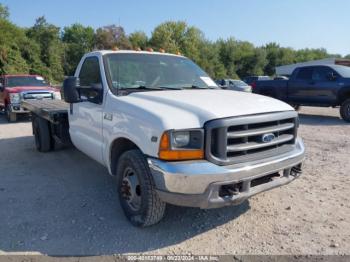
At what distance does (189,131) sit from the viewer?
3043 mm

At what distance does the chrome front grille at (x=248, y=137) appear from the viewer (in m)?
3.02

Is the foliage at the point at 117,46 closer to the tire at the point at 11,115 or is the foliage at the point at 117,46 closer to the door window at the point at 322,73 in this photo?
the tire at the point at 11,115

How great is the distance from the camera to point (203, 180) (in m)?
2.95

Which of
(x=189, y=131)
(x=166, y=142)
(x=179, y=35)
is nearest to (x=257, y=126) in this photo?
(x=189, y=131)

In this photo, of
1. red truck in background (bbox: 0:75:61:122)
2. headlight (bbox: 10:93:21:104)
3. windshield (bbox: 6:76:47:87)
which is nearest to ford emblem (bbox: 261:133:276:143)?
red truck in background (bbox: 0:75:61:122)

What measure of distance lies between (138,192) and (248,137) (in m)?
1.31

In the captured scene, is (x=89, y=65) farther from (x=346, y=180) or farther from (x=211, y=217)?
(x=346, y=180)

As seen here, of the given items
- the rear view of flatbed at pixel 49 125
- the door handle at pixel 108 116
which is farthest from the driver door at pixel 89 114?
the rear view of flatbed at pixel 49 125

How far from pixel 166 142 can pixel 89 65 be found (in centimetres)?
230

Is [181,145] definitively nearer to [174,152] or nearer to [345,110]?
[174,152]

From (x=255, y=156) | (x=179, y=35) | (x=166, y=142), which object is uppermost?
(x=179, y=35)

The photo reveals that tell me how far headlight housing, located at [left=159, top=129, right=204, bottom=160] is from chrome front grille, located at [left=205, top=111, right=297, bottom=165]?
0.08 meters

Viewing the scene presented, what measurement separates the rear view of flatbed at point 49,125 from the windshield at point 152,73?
2.08 m

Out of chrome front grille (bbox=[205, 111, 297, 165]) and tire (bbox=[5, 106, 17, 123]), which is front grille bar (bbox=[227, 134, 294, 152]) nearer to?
chrome front grille (bbox=[205, 111, 297, 165])
